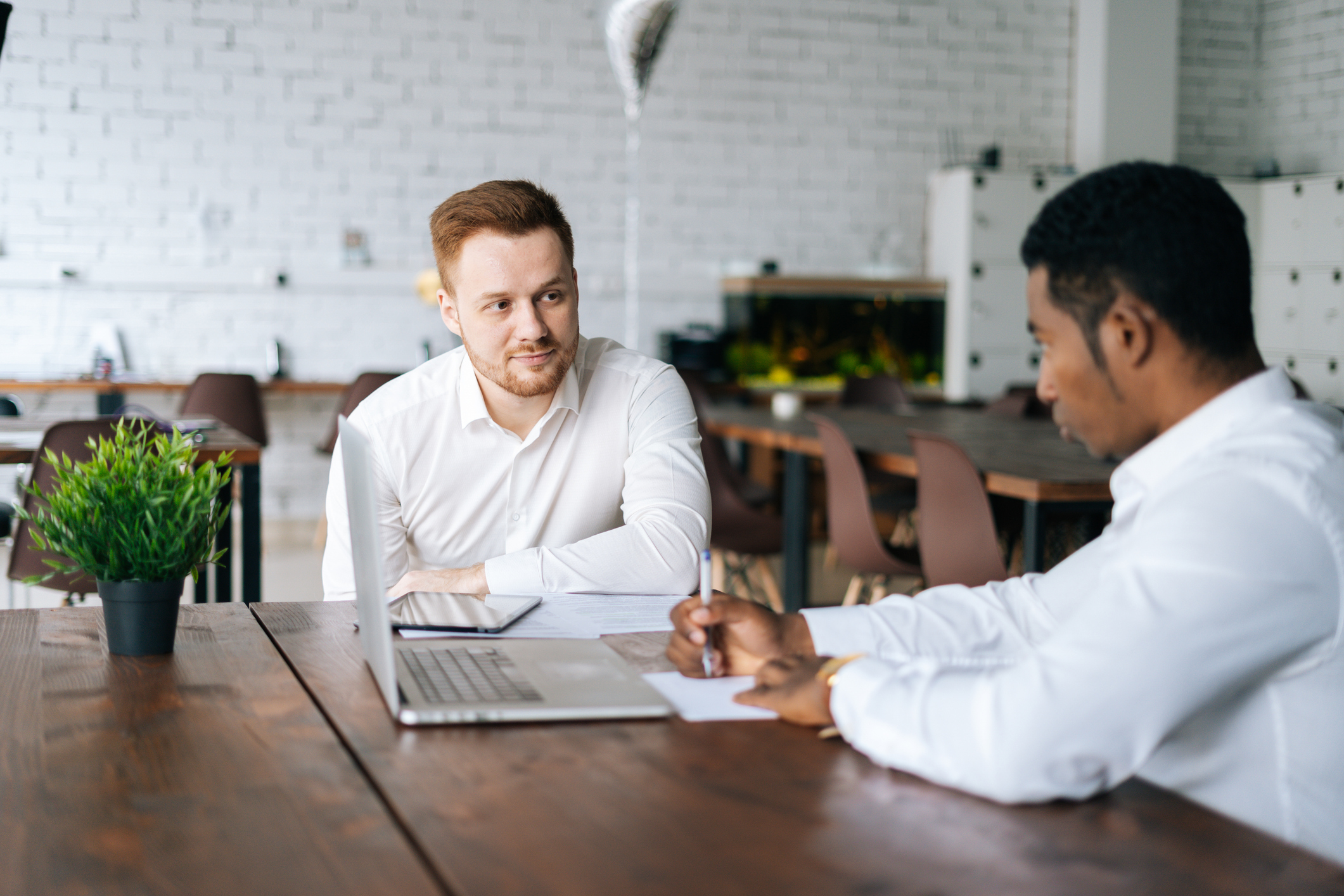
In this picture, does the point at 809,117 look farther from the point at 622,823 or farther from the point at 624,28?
the point at 622,823

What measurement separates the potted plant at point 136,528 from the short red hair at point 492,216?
2.26 feet

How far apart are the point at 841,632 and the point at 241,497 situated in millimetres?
2318

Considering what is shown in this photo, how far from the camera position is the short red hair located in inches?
71.9

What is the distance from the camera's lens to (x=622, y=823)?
2.66ft

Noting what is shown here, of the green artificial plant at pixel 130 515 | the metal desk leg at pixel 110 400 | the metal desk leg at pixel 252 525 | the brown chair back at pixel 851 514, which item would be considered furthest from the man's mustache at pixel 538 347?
the metal desk leg at pixel 110 400

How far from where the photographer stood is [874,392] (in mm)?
6496

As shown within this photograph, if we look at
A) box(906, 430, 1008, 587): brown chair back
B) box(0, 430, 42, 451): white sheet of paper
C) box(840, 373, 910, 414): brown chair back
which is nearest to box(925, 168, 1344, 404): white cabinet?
box(840, 373, 910, 414): brown chair back

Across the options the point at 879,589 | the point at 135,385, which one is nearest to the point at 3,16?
the point at 879,589

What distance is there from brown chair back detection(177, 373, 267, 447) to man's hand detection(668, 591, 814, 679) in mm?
4590

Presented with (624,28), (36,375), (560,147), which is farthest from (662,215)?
(36,375)

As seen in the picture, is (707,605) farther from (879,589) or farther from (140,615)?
(879,589)

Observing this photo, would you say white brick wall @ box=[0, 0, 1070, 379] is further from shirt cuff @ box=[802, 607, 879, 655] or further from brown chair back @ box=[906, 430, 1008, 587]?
shirt cuff @ box=[802, 607, 879, 655]

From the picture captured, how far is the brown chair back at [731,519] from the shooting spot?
3.72 m

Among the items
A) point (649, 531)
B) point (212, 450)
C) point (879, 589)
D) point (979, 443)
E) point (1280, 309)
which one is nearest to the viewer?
point (649, 531)
